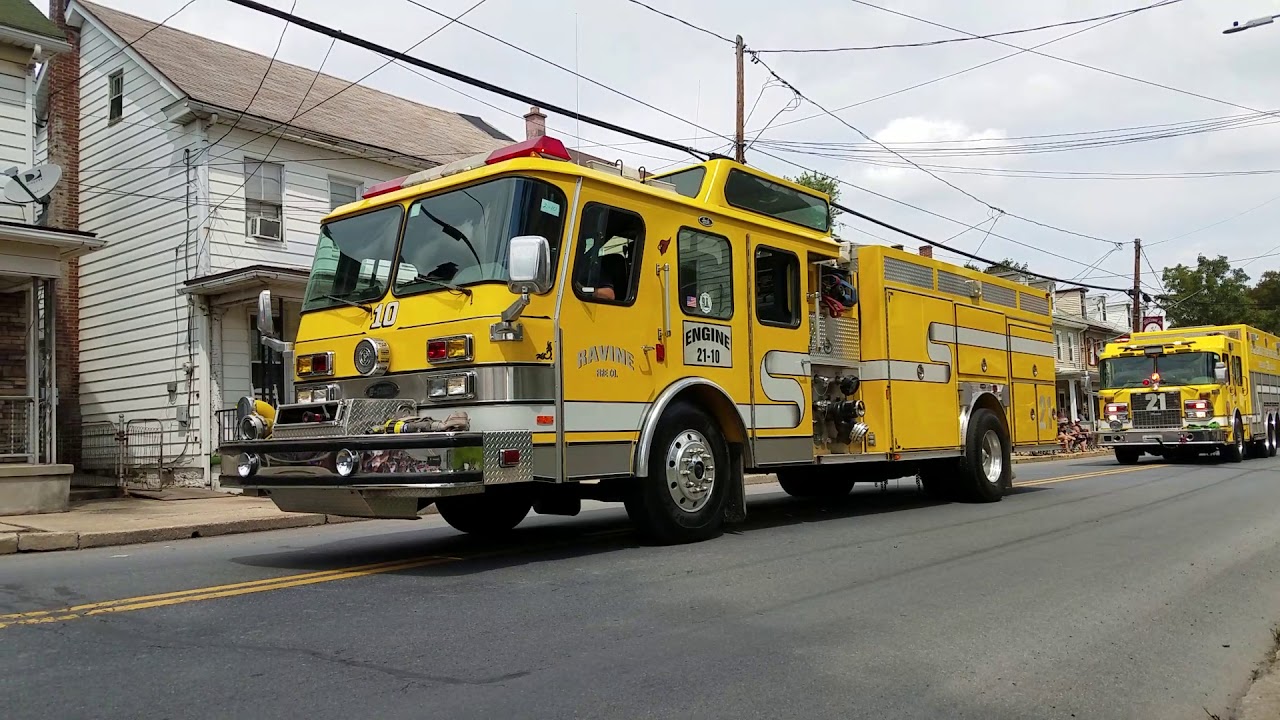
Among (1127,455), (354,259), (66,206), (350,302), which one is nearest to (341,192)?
(66,206)

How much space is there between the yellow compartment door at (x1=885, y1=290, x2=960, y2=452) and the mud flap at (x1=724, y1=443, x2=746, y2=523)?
262cm

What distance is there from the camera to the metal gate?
15.8 m

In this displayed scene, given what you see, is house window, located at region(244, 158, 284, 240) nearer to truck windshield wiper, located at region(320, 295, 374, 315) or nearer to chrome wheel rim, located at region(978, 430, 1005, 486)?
truck windshield wiper, located at region(320, 295, 374, 315)

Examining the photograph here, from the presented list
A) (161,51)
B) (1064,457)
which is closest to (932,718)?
(161,51)

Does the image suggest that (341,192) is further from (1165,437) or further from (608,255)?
(1165,437)

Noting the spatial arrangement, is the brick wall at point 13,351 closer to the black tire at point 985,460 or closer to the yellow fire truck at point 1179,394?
the black tire at point 985,460

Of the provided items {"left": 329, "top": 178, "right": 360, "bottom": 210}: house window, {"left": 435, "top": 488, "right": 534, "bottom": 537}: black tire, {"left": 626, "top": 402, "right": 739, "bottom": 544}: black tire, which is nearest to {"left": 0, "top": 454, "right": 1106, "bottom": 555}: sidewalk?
{"left": 435, "top": 488, "right": 534, "bottom": 537}: black tire

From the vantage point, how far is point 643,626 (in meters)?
4.96

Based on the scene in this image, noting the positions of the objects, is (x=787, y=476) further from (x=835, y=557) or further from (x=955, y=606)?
(x=955, y=606)

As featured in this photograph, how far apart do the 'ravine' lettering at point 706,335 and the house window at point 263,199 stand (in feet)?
36.6

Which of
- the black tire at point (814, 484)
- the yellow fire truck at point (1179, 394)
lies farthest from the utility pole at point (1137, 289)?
the black tire at point (814, 484)

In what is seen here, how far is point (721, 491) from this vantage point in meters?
7.84

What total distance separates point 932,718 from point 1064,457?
28.3 m

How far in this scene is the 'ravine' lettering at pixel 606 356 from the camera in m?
6.75
